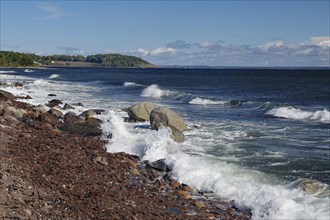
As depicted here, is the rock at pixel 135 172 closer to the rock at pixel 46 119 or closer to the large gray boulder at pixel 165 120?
the large gray boulder at pixel 165 120

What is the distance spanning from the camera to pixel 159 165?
44.4 feet

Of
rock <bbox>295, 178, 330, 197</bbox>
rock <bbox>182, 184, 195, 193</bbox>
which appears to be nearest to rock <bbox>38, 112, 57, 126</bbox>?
rock <bbox>182, 184, 195, 193</bbox>

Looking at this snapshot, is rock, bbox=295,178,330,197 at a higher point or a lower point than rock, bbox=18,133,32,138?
lower

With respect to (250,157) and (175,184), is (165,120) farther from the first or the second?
(175,184)

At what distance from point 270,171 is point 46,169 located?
650 centimetres

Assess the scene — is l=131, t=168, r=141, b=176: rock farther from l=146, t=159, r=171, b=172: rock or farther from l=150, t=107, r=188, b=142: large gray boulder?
l=150, t=107, r=188, b=142: large gray boulder

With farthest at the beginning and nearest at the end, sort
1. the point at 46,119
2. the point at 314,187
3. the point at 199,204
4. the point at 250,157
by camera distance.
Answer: the point at 46,119, the point at 250,157, the point at 314,187, the point at 199,204

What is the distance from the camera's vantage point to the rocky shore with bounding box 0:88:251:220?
875 cm

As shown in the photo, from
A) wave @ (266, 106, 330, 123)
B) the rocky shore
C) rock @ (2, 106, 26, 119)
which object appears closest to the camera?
the rocky shore

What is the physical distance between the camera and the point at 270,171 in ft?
43.9

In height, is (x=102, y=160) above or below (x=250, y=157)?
above

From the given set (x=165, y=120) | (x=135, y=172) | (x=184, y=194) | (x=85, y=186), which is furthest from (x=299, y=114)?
(x=85, y=186)

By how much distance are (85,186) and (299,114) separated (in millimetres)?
20793

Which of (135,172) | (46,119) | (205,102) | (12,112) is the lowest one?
(135,172)
